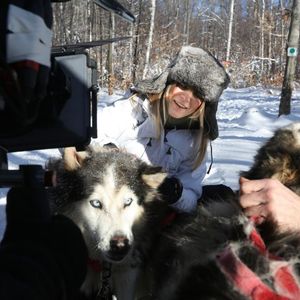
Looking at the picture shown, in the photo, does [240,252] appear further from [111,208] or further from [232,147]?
[232,147]

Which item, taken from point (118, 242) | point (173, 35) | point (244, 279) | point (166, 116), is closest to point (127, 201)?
point (118, 242)

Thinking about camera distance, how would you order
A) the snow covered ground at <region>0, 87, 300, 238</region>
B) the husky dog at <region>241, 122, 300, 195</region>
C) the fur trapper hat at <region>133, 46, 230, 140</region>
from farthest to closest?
the snow covered ground at <region>0, 87, 300, 238</region> → the fur trapper hat at <region>133, 46, 230, 140</region> → the husky dog at <region>241, 122, 300, 195</region>

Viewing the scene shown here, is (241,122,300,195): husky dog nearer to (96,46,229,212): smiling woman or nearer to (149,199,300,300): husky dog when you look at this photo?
(149,199,300,300): husky dog

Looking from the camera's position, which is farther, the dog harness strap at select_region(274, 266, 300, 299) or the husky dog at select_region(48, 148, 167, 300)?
the husky dog at select_region(48, 148, 167, 300)

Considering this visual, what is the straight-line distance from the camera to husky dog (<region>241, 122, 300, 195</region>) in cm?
136

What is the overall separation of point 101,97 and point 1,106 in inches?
548

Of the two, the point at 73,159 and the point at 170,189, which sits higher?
the point at 73,159

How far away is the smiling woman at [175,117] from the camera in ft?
8.95

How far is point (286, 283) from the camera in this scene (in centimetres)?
104

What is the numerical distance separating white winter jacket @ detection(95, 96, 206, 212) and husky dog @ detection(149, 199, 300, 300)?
1363 millimetres

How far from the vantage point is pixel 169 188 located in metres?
2.30

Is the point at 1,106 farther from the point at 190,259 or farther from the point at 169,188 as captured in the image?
the point at 169,188

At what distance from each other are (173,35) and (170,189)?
21.4 meters

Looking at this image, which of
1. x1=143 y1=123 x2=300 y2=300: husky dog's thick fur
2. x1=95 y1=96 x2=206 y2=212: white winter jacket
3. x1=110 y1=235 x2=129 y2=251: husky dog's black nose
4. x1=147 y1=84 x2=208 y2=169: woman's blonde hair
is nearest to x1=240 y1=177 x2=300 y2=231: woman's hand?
x1=143 y1=123 x2=300 y2=300: husky dog's thick fur
